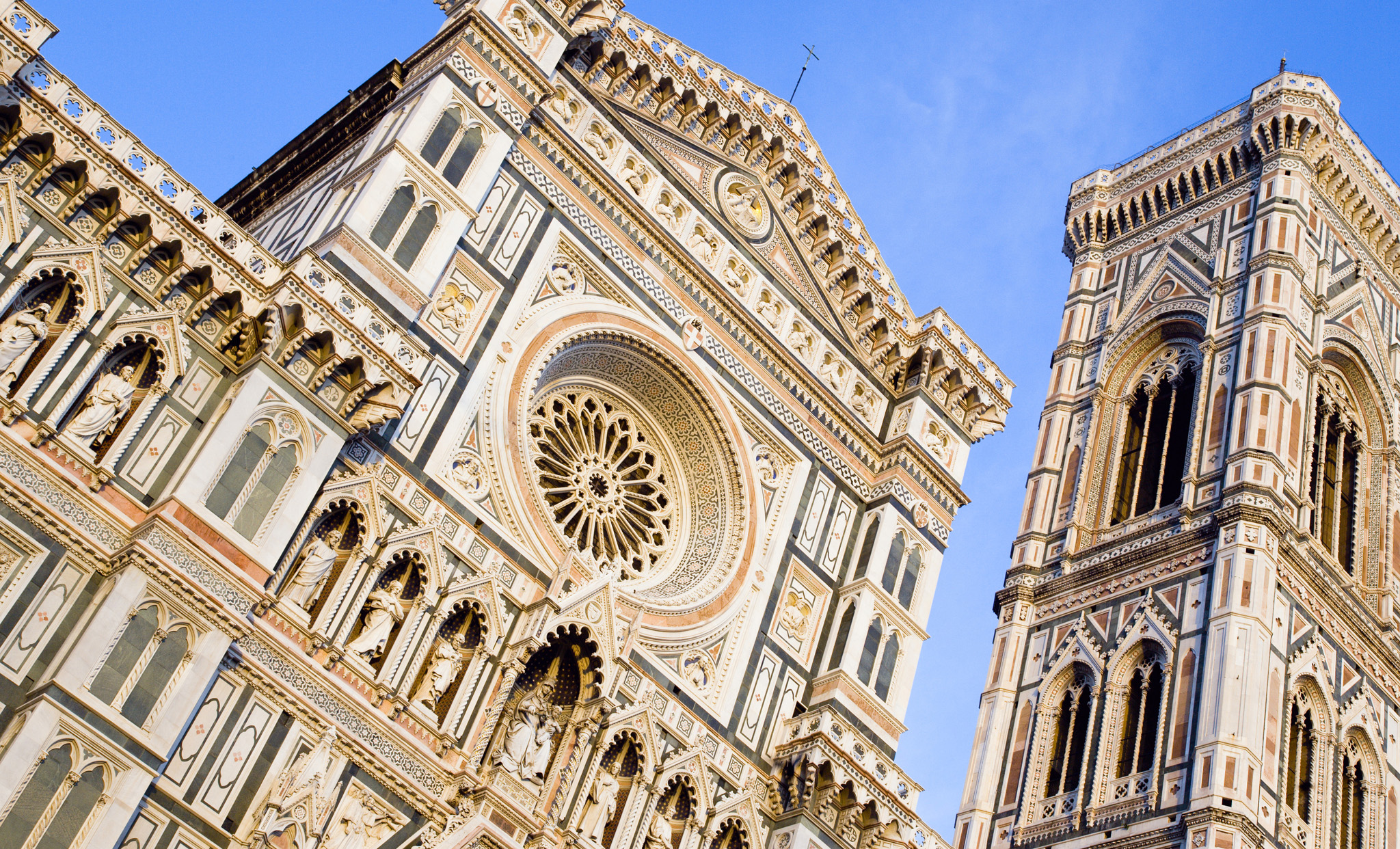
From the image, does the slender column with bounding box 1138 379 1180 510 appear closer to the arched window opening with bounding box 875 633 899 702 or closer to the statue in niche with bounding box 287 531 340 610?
the arched window opening with bounding box 875 633 899 702

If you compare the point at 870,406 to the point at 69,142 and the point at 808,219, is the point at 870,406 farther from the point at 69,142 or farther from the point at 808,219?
the point at 69,142

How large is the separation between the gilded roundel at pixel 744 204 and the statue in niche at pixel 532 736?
6680 millimetres

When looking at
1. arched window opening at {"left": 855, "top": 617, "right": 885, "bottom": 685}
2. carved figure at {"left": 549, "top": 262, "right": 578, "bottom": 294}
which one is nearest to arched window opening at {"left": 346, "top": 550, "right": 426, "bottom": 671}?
carved figure at {"left": 549, "top": 262, "right": 578, "bottom": 294}

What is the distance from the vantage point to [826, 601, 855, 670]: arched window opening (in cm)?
1680

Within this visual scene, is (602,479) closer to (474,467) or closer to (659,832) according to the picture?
(474,467)

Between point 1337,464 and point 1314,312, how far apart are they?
2.73 metres

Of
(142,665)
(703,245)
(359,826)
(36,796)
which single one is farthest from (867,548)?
(36,796)

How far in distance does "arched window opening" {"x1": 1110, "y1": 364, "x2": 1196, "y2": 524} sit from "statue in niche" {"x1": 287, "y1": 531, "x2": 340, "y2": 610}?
1708cm

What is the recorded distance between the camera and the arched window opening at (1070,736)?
79.4 feet

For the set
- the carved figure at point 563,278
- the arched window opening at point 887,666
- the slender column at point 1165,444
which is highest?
the slender column at point 1165,444

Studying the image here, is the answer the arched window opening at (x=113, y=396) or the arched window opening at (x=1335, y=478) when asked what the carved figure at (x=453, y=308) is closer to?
the arched window opening at (x=113, y=396)

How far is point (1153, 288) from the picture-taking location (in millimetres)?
31203

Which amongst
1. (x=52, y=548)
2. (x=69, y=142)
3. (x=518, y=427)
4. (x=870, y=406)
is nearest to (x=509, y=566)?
(x=518, y=427)

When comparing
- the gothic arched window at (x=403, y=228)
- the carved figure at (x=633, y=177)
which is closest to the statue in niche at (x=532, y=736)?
the gothic arched window at (x=403, y=228)
